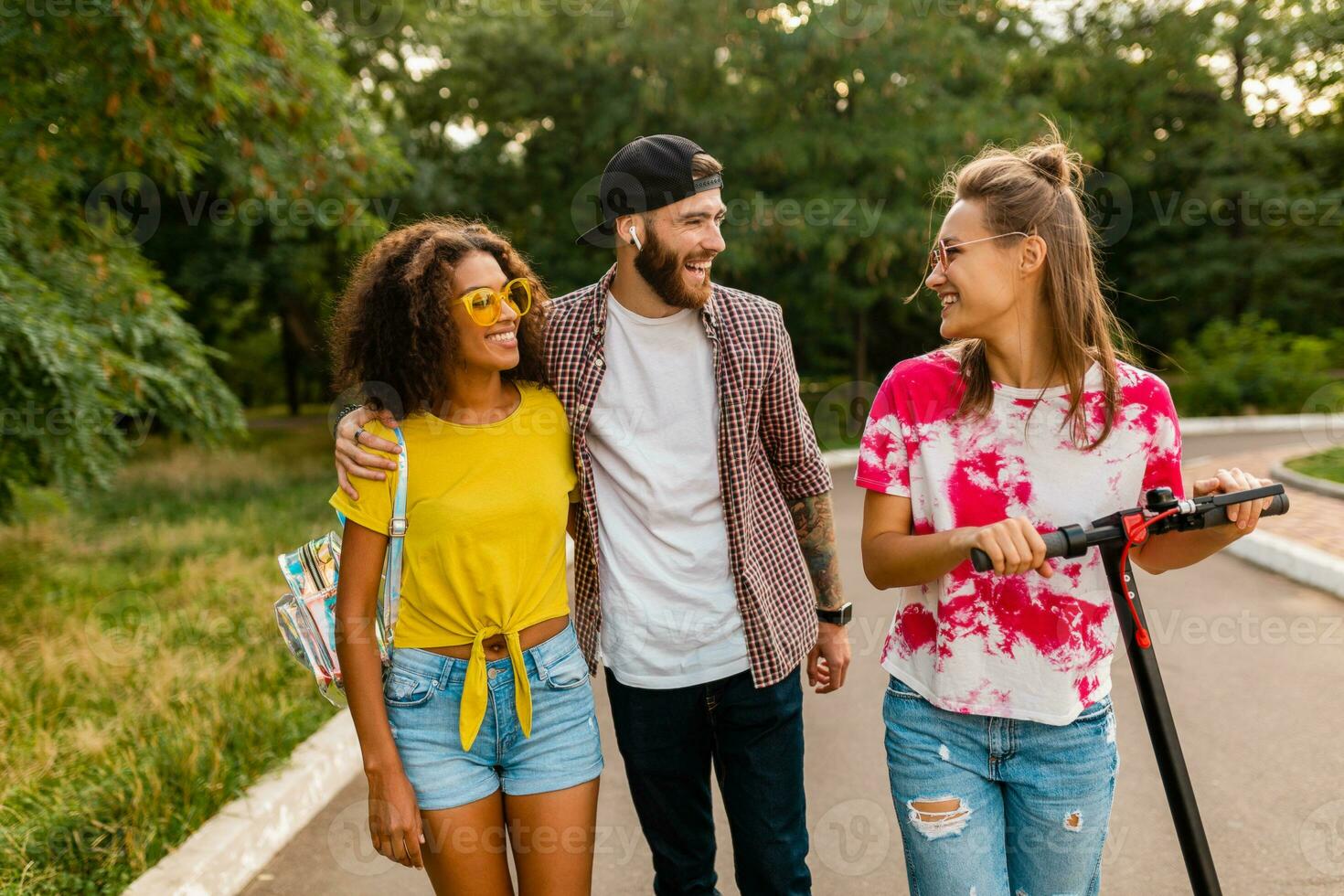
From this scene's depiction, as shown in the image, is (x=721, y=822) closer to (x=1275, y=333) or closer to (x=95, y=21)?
(x=95, y=21)

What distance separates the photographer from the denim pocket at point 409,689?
2.46 m

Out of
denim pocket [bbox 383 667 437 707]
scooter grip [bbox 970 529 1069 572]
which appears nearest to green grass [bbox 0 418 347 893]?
denim pocket [bbox 383 667 437 707]

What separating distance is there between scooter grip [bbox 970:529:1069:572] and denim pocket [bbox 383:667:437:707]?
49.3 inches

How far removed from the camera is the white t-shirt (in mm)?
2779

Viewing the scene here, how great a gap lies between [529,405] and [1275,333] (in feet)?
86.7

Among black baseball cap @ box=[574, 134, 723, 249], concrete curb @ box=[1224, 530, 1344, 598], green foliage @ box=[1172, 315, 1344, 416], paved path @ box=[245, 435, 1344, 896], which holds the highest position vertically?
black baseball cap @ box=[574, 134, 723, 249]

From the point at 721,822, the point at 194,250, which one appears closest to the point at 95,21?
the point at 721,822

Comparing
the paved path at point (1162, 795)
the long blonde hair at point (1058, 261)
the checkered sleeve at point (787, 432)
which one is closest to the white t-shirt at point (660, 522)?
the checkered sleeve at point (787, 432)

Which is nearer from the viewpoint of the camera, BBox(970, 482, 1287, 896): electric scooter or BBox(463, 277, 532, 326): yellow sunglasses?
BBox(970, 482, 1287, 896): electric scooter

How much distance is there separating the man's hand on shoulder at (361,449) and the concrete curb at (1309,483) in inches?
412

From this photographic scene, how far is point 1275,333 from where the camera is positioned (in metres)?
25.0

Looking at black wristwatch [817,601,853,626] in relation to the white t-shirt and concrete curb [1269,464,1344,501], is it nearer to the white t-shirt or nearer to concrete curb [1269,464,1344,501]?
the white t-shirt

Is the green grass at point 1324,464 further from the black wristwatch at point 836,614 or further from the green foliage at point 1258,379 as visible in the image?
the black wristwatch at point 836,614

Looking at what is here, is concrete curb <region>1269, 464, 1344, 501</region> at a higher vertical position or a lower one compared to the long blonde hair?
lower
